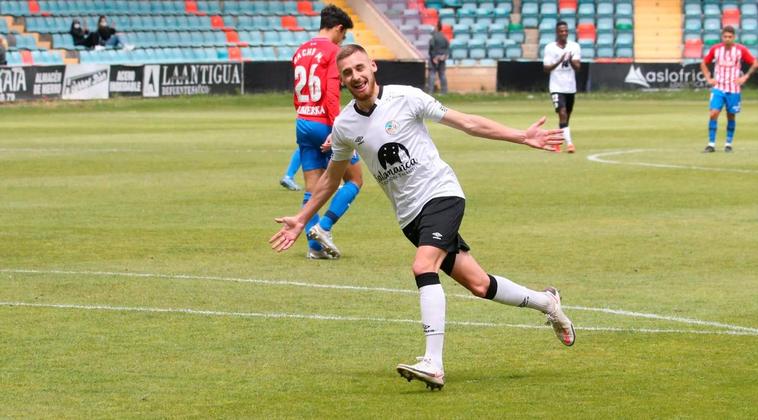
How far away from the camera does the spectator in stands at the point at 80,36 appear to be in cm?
4566

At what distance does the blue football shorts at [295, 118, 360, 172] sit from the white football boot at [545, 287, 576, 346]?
5.10m

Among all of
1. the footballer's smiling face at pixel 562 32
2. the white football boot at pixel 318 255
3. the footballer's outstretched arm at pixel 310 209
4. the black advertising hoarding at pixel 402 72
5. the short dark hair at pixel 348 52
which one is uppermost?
the short dark hair at pixel 348 52

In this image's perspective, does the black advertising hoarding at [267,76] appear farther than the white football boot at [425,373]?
Yes

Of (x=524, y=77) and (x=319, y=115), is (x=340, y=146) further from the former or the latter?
(x=524, y=77)

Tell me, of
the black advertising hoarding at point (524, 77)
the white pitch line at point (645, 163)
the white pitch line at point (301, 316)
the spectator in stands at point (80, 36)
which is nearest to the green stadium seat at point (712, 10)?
the black advertising hoarding at point (524, 77)

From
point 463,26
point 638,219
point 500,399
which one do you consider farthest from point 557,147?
point 463,26

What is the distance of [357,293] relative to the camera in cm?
1123

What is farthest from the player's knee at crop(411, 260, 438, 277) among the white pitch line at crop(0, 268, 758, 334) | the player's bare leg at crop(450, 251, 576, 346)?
the white pitch line at crop(0, 268, 758, 334)

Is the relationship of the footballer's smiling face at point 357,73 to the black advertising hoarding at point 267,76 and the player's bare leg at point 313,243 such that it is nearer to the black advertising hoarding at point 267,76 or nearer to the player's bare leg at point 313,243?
the player's bare leg at point 313,243

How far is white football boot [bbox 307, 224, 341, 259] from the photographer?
13.1 m

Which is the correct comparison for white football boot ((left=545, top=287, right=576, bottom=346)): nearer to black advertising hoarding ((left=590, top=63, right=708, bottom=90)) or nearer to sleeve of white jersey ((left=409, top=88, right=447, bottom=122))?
sleeve of white jersey ((left=409, top=88, right=447, bottom=122))

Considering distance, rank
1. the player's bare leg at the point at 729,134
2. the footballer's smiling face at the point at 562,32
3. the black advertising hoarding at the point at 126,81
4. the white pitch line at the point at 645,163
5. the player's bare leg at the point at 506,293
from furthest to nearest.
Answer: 1. the black advertising hoarding at the point at 126,81
2. the footballer's smiling face at the point at 562,32
3. the player's bare leg at the point at 729,134
4. the white pitch line at the point at 645,163
5. the player's bare leg at the point at 506,293

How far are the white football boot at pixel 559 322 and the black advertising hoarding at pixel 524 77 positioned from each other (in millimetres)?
41677

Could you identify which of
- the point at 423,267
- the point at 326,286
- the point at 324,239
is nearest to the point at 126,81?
the point at 324,239
